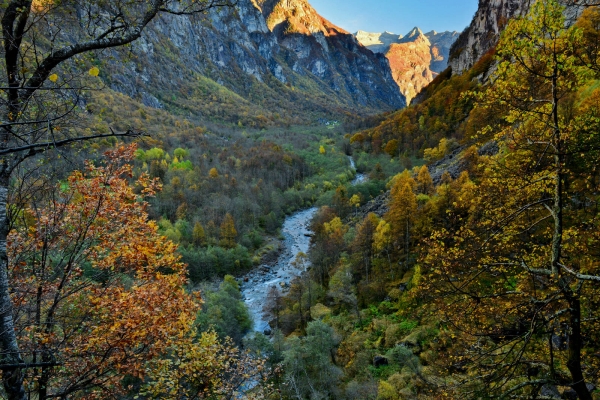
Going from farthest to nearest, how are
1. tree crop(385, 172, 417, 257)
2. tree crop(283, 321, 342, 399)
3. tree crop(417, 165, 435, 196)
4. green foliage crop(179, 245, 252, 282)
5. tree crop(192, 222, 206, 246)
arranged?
1. tree crop(192, 222, 206, 246)
2. green foliage crop(179, 245, 252, 282)
3. tree crop(417, 165, 435, 196)
4. tree crop(385, 172, 417, 257)
5. tree crop(283, 321, 342, 399)

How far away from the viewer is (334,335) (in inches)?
734

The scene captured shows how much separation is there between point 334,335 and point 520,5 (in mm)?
61705

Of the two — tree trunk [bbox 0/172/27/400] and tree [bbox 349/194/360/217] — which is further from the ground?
tree trunk [bbox 0/172/27/400]

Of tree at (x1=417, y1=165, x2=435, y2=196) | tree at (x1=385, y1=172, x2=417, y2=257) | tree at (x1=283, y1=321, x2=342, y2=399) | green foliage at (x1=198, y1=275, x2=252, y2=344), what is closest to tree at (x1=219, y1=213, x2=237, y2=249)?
green foliage at (x1=198, y1=275, x2=252, y2=344)

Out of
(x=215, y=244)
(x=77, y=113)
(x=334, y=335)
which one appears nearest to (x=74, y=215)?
(x=77, y=113)

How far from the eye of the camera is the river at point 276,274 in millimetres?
31175

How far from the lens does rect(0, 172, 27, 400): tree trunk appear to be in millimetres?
3533

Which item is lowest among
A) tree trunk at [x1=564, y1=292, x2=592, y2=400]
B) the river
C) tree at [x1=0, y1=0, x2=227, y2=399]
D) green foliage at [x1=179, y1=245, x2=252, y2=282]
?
the river

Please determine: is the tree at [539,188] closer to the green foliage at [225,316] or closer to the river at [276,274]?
the green foliage at [225,316]

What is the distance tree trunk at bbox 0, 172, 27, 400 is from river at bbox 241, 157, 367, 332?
25.3 m

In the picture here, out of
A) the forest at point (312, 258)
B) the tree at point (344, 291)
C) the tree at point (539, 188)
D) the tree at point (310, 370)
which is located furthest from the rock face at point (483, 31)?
the tree at point (539, 188)

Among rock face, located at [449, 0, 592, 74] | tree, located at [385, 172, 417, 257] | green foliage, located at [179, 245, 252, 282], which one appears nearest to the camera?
tree, located at [385, 172, 417, 257]

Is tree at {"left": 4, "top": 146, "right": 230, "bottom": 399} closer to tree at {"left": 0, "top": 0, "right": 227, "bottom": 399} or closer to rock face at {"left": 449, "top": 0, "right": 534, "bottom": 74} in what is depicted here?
tree at {"left": 0, "top": 0, "right": 227, "bottom": 399}

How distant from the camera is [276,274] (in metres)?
39.1
